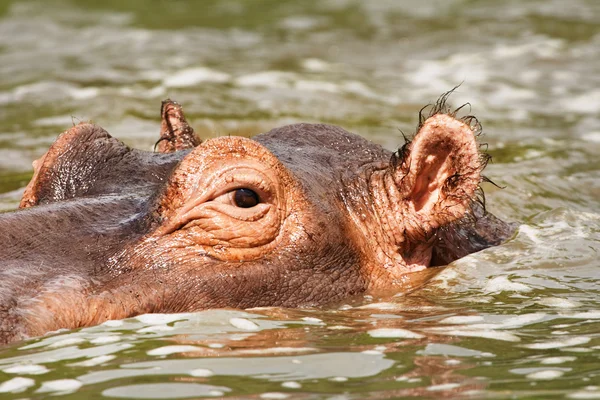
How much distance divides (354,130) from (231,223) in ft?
22.7

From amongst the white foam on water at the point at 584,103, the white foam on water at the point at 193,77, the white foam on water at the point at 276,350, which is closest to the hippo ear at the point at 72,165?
the white foam on water at the point at 276,350

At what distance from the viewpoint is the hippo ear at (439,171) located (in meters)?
6.24

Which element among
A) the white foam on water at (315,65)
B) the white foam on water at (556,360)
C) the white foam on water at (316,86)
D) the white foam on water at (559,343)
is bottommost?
the white foam on water at (556,360)

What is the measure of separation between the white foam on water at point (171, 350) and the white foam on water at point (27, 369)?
1.58 feet

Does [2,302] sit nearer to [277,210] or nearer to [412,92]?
[277,210]

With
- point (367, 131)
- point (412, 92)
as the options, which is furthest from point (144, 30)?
point (367, 131)

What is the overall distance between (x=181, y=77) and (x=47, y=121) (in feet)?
9.30

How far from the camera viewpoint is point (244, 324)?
553cm

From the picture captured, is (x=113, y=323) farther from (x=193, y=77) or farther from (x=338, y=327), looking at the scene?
(x=193, y=77)

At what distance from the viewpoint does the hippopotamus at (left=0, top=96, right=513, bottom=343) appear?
5.50 meters

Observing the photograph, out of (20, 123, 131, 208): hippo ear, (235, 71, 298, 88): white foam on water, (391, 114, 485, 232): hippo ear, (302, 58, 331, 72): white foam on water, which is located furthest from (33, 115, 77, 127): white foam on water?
(391, 114, 485, 232): hippo ear

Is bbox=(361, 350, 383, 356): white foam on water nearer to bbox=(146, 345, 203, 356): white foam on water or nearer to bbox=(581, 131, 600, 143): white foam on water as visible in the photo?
bbox=(146, 345, 203, 356): white foam on water

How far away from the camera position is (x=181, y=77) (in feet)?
51.3

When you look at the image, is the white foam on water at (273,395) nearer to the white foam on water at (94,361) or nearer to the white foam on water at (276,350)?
the white foam on water at (276,350)
